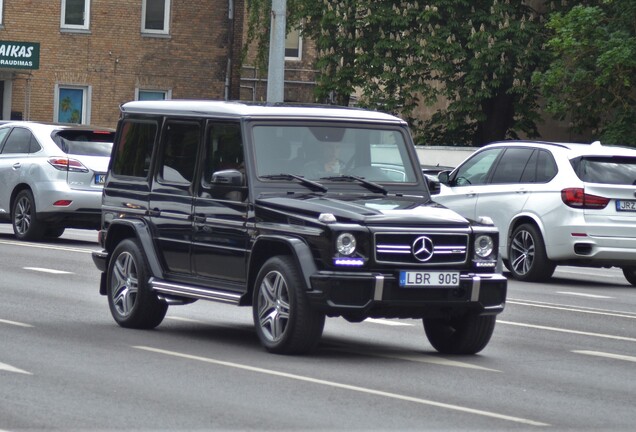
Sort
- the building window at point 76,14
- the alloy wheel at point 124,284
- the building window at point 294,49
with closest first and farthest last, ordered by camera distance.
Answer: the alloy wheel at point 124,284 < the building window at point 76,14 < the building window at point 294,49

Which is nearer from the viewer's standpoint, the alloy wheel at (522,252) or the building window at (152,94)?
the alloy wheel at (522,252)

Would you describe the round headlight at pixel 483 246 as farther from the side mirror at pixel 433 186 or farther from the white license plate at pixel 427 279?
the side mirror at pixel 433 186

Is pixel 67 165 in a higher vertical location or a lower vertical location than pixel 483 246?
lower

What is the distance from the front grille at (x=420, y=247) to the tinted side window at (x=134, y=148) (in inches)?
116

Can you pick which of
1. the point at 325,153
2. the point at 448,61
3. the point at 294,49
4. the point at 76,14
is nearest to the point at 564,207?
the point at 325,153

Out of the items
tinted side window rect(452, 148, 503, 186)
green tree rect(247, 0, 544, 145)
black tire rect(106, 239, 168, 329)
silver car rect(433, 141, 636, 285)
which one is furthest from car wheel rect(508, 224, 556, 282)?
green tree rect(247, 0, 544, 145)

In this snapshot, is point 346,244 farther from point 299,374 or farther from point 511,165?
point 511,165

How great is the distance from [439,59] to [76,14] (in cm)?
1326

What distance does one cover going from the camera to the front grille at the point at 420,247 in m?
10.8

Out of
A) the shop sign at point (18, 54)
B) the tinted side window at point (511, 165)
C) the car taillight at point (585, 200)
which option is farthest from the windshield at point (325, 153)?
the shop sign at point (18, 54)

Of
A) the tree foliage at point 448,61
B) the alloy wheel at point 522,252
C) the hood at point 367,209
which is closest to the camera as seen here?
the hood at point 367,209

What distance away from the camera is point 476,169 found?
68.8ft

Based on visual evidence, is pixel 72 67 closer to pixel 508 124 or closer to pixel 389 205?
pixel 508 124

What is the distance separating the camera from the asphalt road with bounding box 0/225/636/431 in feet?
27.7
